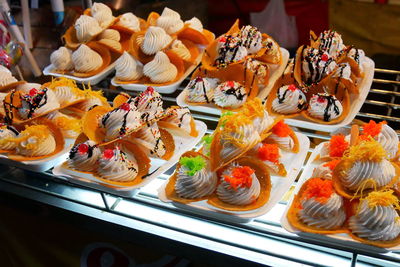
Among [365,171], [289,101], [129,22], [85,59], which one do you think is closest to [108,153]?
[289,101]

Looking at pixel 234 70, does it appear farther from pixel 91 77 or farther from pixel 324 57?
pixel 91 77

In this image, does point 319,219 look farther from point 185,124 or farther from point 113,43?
point 113,43

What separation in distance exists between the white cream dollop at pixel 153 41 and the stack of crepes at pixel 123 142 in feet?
2.41

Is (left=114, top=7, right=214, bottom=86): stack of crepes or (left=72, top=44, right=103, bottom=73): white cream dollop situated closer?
(left=114, top=7, right=214, bottom=86): stack of crepes

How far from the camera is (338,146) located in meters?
1.82

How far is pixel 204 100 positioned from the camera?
8.13 ft

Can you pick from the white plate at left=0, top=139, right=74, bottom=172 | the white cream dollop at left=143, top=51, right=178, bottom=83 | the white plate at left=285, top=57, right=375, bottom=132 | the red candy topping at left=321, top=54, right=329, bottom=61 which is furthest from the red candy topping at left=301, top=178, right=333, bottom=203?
the white cream dollop at left=143, top=51, right=178, bottom=83

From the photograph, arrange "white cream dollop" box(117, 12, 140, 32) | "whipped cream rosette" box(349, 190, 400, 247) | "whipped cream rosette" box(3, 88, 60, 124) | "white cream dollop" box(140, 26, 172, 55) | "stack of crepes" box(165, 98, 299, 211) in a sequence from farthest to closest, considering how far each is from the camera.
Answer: "white cream dollop" box(117, 12, 140, 32) → "white cream dollop" box(140, 26, 172, 55) → "whipped cream rosette" box(3, 88, 60, 124) → "stack of crepes" box(165, 98, 299, 211) → "whipped cream rosette" box(349, 190, 400, 247)

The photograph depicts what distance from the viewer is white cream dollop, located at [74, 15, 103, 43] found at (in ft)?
9.87

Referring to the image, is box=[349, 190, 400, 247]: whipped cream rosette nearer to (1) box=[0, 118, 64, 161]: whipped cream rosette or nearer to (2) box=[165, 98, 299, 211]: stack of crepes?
(2) box=[165, 98, 299, 211]: stack of crepes

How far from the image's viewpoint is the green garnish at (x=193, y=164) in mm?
1758

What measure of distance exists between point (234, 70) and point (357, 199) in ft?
3.75

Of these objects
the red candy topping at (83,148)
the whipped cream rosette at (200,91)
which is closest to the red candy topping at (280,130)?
the whipped cream rosette at (200,91)

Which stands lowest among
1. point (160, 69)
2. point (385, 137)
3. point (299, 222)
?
point (299, 222)
